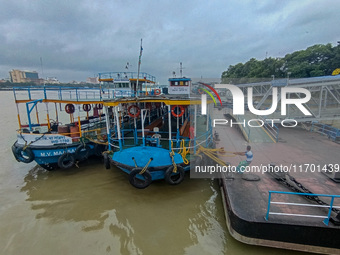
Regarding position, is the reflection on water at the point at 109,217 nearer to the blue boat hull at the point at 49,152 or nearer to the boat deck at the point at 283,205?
the boat deck at the point at 283,205

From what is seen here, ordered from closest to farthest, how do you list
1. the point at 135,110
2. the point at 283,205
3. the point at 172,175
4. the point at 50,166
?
the point at 283,205, the point at 172,175, the point at 135,110, the point at 50,166

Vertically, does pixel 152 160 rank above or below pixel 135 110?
below

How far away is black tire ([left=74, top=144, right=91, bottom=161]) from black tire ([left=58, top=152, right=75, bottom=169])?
25cm

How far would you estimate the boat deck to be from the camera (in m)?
4.17

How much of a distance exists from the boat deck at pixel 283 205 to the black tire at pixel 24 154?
8.22 metres

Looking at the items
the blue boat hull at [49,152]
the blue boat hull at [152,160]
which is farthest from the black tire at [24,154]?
the blue boat hull at [152,160]

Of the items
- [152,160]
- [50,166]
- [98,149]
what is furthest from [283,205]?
[50,166]

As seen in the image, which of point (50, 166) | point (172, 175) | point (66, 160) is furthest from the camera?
point (50, 166)

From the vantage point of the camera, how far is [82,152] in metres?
9.09

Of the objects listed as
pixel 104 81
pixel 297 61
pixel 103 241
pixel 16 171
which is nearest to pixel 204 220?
pixel 103 241

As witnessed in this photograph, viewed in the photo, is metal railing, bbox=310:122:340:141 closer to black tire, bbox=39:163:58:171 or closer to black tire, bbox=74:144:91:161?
black tire, bbox=74:144:91:161

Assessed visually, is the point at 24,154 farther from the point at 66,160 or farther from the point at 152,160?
the point at 152,160

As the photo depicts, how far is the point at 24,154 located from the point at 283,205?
10315 millimetres

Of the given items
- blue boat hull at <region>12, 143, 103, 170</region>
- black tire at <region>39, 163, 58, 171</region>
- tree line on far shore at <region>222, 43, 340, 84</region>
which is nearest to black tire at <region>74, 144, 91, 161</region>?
blue boat hull at <region>12, 143, 103, 170</region>
